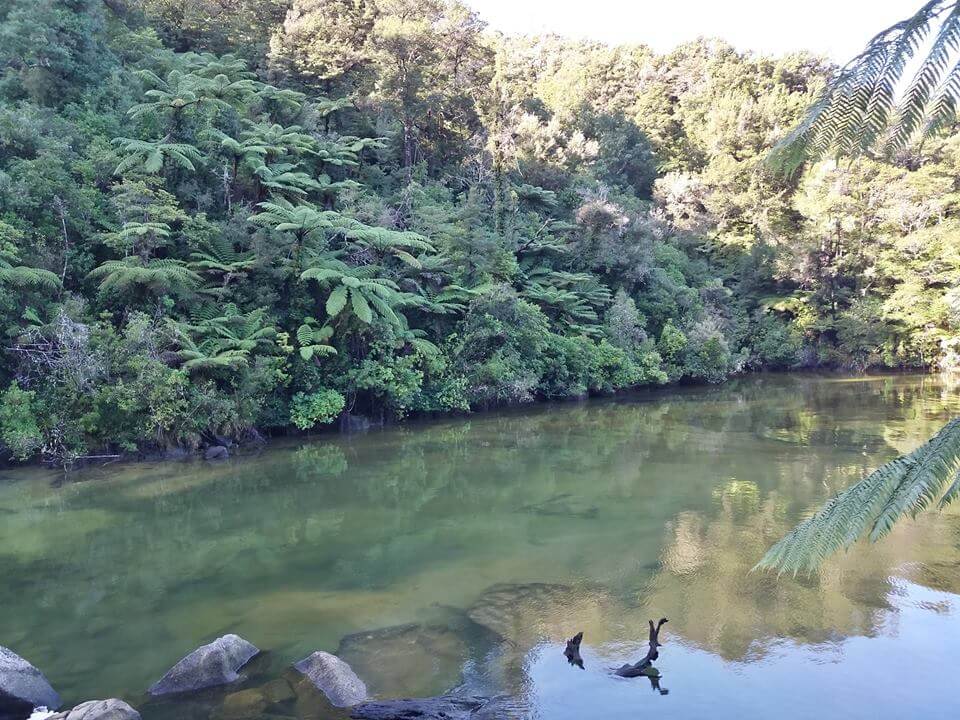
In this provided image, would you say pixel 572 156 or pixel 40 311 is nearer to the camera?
pixel 40 311

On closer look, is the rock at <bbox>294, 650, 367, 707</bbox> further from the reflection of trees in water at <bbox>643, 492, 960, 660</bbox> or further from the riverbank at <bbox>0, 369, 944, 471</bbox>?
the riverbank at <bbox>0, 369, 944, 471</bbox>

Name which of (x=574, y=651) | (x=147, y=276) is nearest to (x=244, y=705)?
(x=574, y=651)

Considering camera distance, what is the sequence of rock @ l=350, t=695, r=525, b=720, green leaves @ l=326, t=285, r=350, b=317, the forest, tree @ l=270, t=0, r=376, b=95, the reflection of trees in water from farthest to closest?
1. tree @ l=270, t=0, r=376, b=95
2. green leaves @ l=326, t=285, r=350, b=317
3. the forest
4. the reflection of trees in water
5. rock @ l=350, t=695, r=525, b=720

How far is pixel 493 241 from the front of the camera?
20734 millimetres

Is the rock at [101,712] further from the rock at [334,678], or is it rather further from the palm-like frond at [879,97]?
the palm-like frond at [879,97]

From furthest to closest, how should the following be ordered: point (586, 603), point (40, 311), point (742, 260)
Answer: point (742, 260)
point (40, 311)
point (586, 603)

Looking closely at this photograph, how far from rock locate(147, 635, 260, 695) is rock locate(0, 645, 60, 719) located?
2.50ft

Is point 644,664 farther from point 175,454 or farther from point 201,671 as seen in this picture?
point 175,454

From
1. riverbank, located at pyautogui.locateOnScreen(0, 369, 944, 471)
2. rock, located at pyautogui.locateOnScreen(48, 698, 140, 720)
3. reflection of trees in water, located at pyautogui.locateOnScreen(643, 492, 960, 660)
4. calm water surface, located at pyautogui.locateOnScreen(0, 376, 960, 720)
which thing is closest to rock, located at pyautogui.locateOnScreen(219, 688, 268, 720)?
calm water surface, located at pyautogui.locateOnScreen(0, 376, 960, 720)

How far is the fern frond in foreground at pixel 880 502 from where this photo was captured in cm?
229

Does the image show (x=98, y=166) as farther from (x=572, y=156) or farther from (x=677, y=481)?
(x=572, y=156)

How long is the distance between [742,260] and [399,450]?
20563 millimetres

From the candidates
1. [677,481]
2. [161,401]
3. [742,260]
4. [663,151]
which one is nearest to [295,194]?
[161,401]

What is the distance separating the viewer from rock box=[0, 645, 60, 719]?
5449 millimetres
